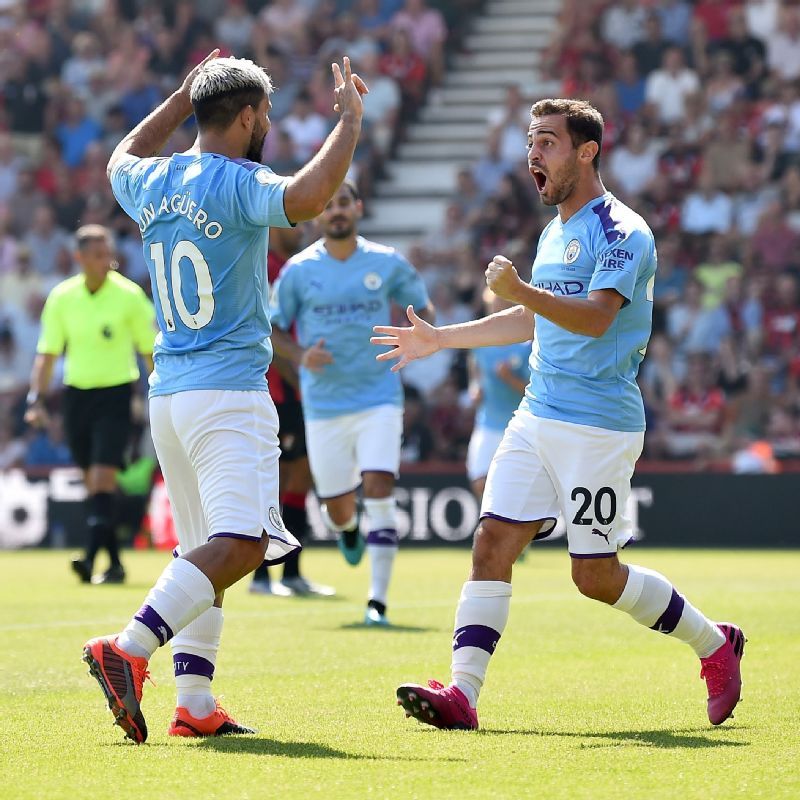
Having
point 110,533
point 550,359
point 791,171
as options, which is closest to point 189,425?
point 550,359

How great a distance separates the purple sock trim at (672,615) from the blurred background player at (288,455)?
6.13 m

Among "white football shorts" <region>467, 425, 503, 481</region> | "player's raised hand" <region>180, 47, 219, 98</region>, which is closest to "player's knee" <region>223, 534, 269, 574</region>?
"player's raised hand" <region>180, 47, 219, 98</region>

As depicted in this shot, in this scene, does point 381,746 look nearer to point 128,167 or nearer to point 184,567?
point 184,567

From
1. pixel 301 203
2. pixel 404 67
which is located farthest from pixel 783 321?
pixel 301 203

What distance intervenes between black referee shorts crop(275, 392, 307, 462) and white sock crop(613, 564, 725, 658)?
6.29 m

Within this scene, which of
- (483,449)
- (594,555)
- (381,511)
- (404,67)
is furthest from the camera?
(404,67)

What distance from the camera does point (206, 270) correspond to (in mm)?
6141

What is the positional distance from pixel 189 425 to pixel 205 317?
1.34 feet

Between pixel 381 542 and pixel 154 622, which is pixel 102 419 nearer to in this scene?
pixel 381 542

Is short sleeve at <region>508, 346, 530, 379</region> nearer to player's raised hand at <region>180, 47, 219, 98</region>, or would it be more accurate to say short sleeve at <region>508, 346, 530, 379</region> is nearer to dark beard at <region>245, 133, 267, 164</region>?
player's raised hand at <region>180, 47, 219, 98</region>

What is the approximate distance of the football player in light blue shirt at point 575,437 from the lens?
6551mm

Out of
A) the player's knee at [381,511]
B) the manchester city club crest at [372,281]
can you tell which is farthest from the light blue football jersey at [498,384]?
the player's knee at [381,511]

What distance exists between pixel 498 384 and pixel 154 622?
30.8ft

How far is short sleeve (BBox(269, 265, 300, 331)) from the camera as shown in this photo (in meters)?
11.5
